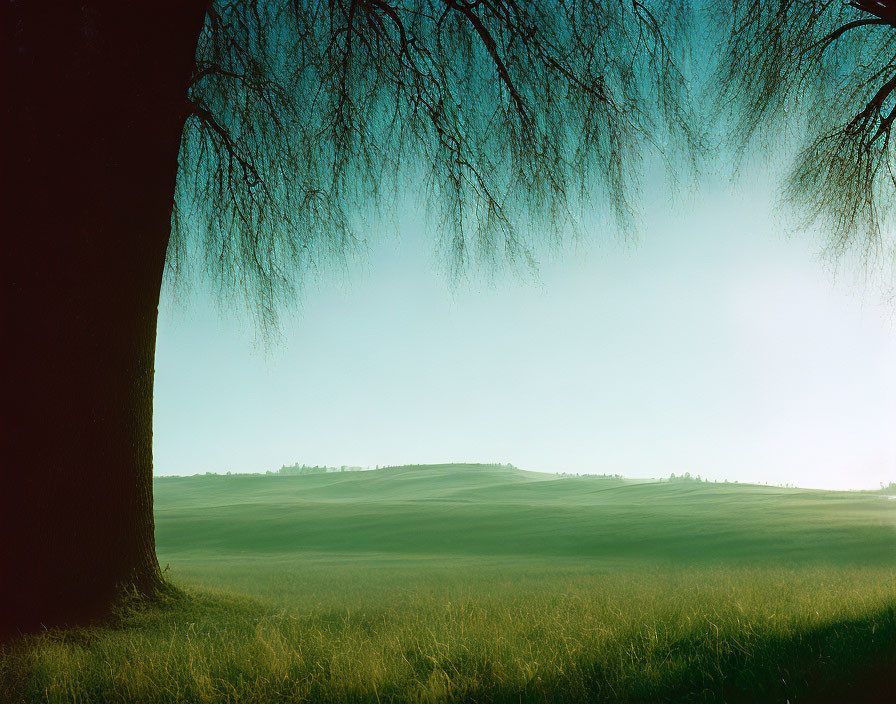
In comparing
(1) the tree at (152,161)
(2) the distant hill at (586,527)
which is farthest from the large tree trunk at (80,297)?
(2) the distant hill at (586,527)

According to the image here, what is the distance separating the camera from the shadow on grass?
2.46 metres

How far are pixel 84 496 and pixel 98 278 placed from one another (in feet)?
4.42

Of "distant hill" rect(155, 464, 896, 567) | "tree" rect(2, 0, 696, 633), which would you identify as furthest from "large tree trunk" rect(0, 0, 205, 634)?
"distant hill" rect(155, 464, 896, 567)

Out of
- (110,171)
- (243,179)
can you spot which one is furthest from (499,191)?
(110,171)

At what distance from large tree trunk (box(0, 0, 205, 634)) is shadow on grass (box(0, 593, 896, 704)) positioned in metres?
0.67

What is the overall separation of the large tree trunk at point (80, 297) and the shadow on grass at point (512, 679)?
2.19 ft

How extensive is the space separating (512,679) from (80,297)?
3.29 metres

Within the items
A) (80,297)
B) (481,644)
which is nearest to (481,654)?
(481,644)

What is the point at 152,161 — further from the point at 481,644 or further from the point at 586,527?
the point at 586,527

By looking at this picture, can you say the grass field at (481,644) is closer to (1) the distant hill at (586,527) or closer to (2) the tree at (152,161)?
(2) the tree at (152,161)

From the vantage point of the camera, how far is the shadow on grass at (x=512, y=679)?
2457 mm

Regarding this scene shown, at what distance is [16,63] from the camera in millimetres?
3812

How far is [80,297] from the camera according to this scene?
12.3ft

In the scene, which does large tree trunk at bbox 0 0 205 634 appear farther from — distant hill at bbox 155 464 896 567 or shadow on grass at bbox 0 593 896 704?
distant hill at bbox 155 464 896 567
